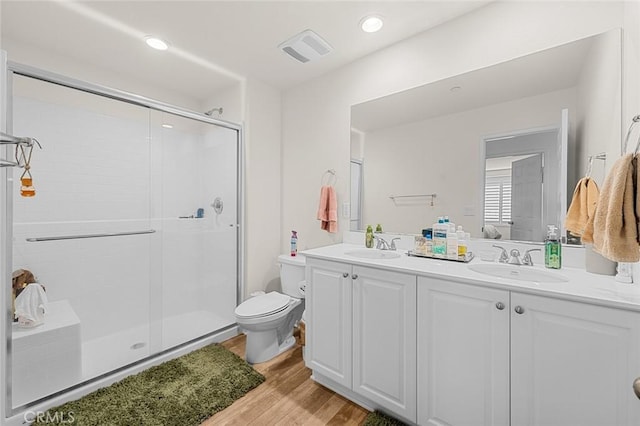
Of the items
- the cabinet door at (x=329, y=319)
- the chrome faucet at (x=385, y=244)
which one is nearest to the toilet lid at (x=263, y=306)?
the cabinet door at (x=329, y=319)

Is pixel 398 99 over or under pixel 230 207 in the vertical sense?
over

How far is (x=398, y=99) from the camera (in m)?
1.96

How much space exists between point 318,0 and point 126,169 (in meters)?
1.94

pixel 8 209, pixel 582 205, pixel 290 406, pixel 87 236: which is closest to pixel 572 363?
pixel 582 205

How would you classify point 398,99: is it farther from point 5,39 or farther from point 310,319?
point 5,39

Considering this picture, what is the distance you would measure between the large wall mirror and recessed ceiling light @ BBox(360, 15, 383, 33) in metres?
0.45

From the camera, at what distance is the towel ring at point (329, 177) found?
2361 millimetres

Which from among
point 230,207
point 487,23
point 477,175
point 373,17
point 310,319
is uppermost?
point 373,17

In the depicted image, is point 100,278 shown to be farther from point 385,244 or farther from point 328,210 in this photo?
point 385,244

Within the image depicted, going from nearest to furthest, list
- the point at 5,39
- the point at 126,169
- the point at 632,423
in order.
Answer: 1. the point at 632,423
2. the point at 5,39
3. the point at 126,169

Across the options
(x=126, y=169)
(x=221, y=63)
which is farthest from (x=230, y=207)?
(x=221, y=63)

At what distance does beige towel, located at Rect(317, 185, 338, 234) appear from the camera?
2291mm

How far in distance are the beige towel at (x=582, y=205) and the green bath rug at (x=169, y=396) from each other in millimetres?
1970

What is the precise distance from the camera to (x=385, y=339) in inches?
56.2
